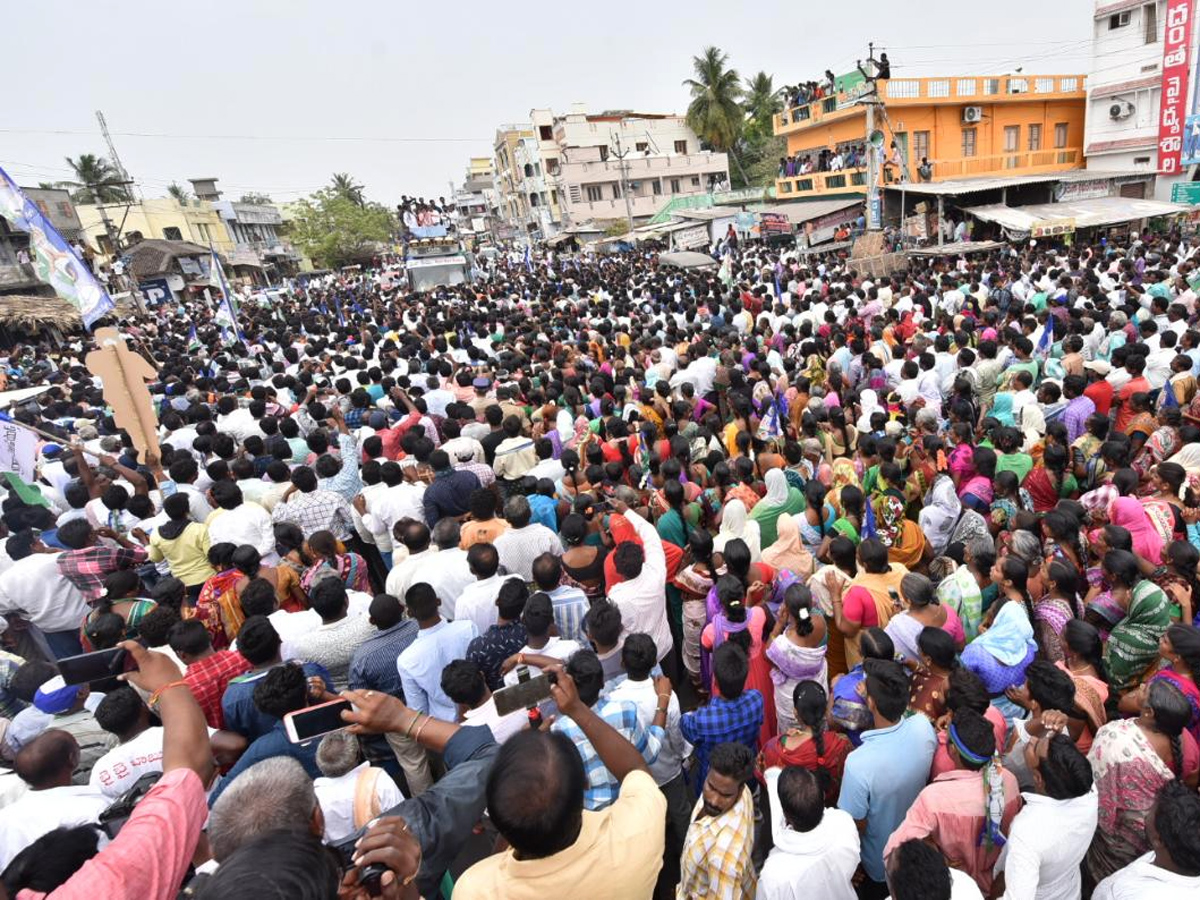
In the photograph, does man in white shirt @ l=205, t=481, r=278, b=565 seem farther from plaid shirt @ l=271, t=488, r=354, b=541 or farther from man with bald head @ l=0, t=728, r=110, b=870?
man with bald head @ l=0, t=728, r=110, b=870

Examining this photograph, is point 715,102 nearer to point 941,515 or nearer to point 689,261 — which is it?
point 689,261

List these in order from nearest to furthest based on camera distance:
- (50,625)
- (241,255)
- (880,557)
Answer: (880,557)
(50,625)
(241,255)

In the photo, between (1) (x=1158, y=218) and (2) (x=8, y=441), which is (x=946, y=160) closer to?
(1) (x=1158, y=218)

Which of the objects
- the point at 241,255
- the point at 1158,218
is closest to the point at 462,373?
the point at 1158,218

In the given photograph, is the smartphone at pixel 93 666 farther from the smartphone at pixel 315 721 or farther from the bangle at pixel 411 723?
the bangle at pixel 411 723

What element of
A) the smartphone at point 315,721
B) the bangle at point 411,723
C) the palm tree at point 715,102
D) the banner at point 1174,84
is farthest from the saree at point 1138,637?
the palm tree at point 715,102

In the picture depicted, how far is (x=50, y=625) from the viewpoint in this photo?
183 inches

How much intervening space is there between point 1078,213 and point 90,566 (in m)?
22.9

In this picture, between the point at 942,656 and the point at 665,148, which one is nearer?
the point at 942,656

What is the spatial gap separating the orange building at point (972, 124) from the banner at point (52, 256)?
24.8 m

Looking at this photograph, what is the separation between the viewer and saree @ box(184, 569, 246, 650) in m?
3.98

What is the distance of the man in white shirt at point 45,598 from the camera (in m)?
4.46

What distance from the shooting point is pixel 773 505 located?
4.46 meters

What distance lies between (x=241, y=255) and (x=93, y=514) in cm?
4106
